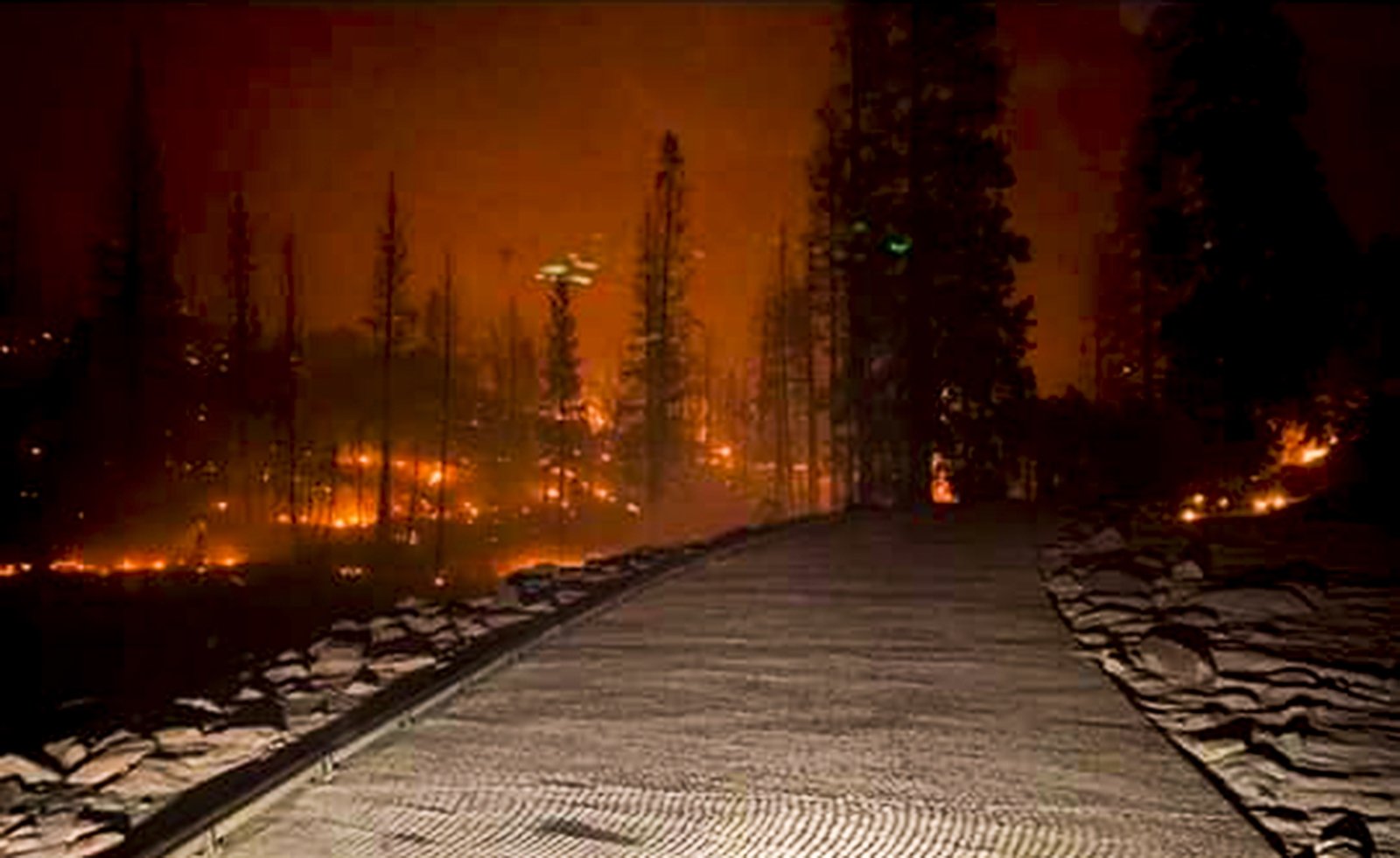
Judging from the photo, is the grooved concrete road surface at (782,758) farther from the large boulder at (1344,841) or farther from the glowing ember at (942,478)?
the glowing ember at (942,478)

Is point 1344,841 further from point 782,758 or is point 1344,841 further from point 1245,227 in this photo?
point 1245,227

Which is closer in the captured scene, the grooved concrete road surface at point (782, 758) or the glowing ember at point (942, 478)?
the grooved concrete road surface at point (782, 758)

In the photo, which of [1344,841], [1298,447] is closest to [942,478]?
[1298,447]

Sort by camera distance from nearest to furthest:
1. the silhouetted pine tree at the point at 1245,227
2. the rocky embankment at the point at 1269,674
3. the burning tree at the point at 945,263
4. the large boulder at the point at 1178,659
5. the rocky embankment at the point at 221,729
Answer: the rocky embankment at the point at 1269,674 < the rocky embankment at the point at 221,729 < the large boulder at the point at 1178,659 < the silhouetted pine tree at the point at 1245,227 < the burning tree at the point at 945,263

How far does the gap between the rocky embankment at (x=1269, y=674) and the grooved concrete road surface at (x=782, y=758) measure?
0.96 feet

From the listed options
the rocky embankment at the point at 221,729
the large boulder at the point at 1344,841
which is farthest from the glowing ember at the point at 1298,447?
the large boulder at the point at 1344,841

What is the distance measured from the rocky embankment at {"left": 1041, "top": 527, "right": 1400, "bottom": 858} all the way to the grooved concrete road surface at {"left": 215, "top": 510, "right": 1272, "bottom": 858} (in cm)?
29

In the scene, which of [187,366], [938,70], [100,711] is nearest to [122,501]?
[187,366]

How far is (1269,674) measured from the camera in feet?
23.9

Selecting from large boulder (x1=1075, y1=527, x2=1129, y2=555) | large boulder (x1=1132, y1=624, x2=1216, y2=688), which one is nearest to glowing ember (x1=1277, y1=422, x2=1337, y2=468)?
large boulder (x1=1075, y1=527, x2=1129, y2=555)

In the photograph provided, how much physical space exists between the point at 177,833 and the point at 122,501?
37.7m

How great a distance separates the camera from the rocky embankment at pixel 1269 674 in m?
5.14

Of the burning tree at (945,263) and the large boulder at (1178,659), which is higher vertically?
the burning tree at (945,263)

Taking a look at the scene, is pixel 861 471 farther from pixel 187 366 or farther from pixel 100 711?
pixel 187 366
